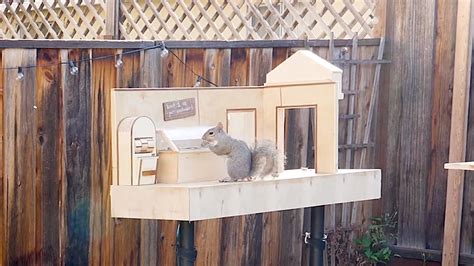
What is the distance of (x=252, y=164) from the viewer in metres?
2.69

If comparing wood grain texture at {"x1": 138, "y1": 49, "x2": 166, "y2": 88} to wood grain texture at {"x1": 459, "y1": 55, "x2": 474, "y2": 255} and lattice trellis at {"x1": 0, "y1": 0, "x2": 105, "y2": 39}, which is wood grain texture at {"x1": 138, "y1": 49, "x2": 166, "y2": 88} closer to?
wood grain texture at {"x1": 459, "y1": 55, "x2": 474, "y2": 255}

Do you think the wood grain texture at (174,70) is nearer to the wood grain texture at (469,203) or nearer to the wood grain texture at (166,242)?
the wood grain texture at (166,242)

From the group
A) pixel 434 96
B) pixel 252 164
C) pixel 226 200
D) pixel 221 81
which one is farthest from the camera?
pixel 434 96

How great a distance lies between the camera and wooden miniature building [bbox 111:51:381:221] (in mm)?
2469

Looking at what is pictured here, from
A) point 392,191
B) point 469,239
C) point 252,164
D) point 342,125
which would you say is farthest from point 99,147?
point 469,239

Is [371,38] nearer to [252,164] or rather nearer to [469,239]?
[469,239]

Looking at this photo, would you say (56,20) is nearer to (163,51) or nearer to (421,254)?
(163,51)

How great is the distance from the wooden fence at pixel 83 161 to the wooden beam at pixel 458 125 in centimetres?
90

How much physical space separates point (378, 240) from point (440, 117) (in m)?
0.74

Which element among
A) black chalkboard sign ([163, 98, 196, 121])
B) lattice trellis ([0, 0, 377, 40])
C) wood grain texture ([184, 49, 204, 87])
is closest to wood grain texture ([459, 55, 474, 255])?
lattice trellis ([0, 0, 377, 40])

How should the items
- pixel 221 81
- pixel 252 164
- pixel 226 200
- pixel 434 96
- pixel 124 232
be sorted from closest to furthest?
pixel 226 200
pixel 252 164
pixel 124 232
pixel 221 81
pixel 434 96

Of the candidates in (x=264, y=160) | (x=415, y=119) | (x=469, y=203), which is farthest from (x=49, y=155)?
(x=469, y=203)

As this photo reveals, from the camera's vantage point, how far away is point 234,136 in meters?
2.87

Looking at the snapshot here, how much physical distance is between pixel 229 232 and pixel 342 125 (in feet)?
2.92
